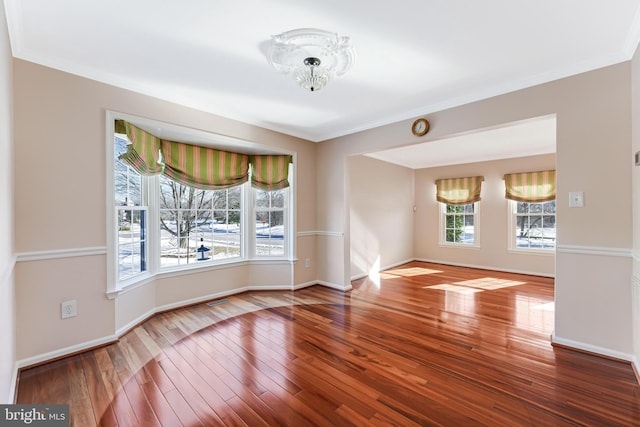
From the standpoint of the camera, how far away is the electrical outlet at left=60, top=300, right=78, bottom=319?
2.34 metres

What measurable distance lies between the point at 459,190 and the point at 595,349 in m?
4.43

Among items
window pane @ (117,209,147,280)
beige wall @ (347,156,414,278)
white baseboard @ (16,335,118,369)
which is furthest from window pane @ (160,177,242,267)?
beige wall @ (347,156,414,278)

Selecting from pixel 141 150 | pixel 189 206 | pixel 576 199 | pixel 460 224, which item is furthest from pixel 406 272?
pixel 141 150

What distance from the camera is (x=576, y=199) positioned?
2.44 metres

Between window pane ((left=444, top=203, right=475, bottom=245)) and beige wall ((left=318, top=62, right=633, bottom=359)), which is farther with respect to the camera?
window pane ((left=444, top=203, right=475, bottom=245))

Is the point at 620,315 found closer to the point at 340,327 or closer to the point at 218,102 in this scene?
the point at 340,327

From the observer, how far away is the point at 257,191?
4.40 meters

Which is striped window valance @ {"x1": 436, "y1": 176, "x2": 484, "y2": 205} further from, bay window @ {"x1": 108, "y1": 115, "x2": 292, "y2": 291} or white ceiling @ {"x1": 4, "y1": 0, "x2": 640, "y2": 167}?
bay window @ {"x1": 108, "y1": 115, "x2": 292, "y2": 291}

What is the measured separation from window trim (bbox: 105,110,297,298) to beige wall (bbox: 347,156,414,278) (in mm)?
1207

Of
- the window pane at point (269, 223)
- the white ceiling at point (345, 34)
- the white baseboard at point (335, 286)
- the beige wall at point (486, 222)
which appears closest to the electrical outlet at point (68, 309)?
the white ceiling at point (345, 34)

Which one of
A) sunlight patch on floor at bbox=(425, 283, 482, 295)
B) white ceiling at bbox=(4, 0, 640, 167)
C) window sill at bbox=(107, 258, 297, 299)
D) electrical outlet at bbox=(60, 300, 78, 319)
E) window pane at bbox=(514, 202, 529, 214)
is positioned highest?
white ceiling at bbox=(4, 0, 640, 167)

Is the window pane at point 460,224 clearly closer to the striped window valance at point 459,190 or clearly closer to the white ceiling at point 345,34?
the striped window valance at point 459,190

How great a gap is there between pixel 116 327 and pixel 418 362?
2786 mm

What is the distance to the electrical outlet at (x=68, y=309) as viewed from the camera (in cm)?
234
